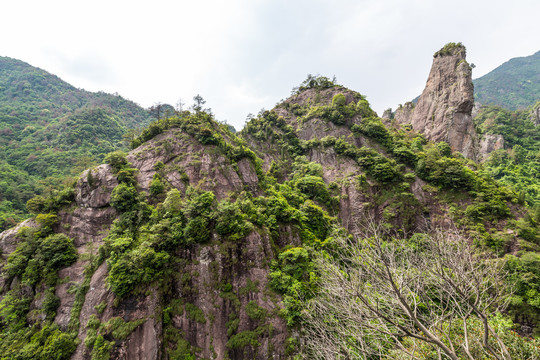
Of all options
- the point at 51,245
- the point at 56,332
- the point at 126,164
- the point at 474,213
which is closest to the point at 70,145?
the point at 126,164

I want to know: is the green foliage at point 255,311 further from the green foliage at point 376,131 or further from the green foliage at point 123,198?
the green foliage at point 376,131

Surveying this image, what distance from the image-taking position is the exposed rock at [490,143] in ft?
163

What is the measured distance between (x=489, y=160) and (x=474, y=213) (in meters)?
34.2

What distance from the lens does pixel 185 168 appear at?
24.4 metres

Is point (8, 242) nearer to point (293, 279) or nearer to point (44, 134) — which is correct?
point (293, 279)

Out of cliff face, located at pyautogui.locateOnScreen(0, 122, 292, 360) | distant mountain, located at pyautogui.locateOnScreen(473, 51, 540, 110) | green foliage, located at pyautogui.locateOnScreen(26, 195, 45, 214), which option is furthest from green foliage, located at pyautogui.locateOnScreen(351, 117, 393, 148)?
distant mountain, located at pyautogui.locateOnScreen(473, 51, 540, 110)

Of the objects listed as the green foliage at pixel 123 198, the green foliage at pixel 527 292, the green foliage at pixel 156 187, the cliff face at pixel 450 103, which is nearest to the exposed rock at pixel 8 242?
the green foliage at pixel 123 198

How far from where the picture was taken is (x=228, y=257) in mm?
17656

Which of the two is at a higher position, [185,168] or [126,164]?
[126,164]

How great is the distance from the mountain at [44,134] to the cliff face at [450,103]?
64.5 meters

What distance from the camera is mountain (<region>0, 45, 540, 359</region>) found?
1080 centimetres

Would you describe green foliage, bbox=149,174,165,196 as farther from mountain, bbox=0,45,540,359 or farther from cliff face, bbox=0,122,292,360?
cliff face, bbox=0,122,292,360

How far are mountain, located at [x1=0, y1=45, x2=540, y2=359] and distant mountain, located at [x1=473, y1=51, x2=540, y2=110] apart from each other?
14549cm

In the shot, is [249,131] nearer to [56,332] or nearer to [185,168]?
[185,168]
